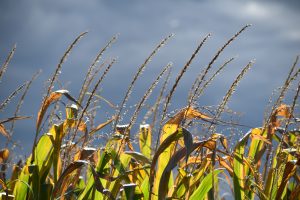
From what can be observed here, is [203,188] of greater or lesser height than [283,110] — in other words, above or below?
below

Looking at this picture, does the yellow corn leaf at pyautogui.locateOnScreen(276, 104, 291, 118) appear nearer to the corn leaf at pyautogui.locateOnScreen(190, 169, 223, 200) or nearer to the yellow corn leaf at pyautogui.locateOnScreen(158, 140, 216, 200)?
the corn leaf at pyautogui.locateOnScreen(190, 169, 223, 200)

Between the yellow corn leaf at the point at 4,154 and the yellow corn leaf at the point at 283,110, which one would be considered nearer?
the yellow corn leaf at the point at 283,110

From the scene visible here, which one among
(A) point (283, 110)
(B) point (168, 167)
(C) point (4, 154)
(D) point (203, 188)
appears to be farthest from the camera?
(C) point (4, 154)

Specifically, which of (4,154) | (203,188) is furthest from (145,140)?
(4,154)

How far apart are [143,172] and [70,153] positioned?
44 centimetres

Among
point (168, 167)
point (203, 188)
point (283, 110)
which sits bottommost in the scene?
point (203, 188)

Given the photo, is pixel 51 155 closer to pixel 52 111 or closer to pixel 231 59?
pixel 52 111

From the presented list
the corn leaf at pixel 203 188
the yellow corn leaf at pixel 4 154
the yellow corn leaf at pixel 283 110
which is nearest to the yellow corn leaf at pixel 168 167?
the corn leaf at pixel 203 188

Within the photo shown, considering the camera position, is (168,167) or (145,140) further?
A: (145,140)

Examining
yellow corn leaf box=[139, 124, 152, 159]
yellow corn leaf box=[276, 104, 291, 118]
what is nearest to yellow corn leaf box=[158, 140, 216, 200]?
yellow corn leaf box=[139, 124, 152, 159]

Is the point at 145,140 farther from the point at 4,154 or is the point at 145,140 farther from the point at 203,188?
the point at 4,154

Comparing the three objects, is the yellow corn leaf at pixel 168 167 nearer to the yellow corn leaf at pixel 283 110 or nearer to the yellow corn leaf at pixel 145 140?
the yellow corn leaf at pixel 145 140

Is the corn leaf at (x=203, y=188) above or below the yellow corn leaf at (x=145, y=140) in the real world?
below

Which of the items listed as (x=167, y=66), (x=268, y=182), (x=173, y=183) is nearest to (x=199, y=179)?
(x=173, y=183)
